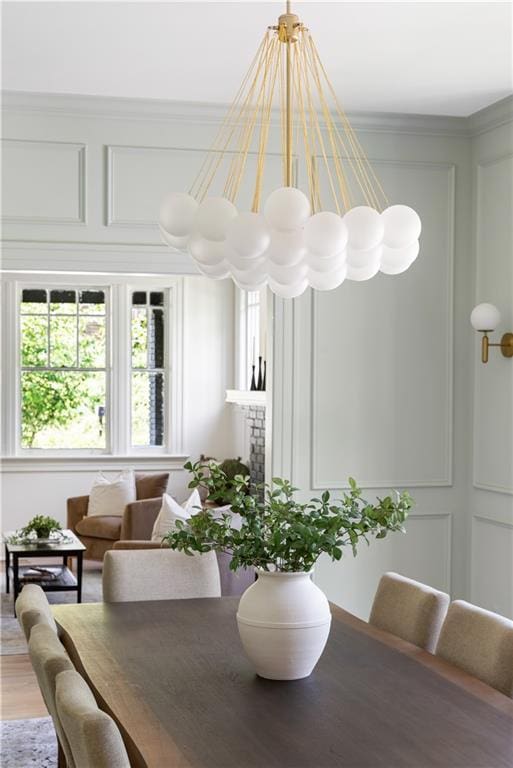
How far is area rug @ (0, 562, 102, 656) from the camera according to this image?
5969mm

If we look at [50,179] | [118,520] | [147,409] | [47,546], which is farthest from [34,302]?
[50,179]

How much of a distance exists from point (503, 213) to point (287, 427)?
5.24ft

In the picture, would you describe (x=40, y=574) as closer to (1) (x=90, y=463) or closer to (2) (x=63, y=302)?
(1) (x=90, y=463)

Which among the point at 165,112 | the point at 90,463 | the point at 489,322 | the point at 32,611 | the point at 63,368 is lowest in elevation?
the point at 90,463

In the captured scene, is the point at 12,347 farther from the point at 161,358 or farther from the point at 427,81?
the point at 427,81

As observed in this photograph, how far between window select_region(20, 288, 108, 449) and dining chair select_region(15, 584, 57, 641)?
6.32 metres

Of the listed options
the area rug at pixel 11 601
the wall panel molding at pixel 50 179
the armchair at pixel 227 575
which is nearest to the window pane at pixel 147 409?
the area rug at pixel 11 601

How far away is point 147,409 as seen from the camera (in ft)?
32.1

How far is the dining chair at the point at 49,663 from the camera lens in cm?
230

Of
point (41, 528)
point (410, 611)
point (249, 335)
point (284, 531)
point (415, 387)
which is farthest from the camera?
point (249, 335)

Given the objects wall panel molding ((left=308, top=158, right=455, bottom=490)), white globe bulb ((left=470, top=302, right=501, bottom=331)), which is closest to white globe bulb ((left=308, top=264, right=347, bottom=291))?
white globe bulb ((left=470, top=302, right=501, bottom=331))

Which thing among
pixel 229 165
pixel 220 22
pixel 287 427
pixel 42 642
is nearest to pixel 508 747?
pixel 42 642

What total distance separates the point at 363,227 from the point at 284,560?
97cm

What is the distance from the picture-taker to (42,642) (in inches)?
101
